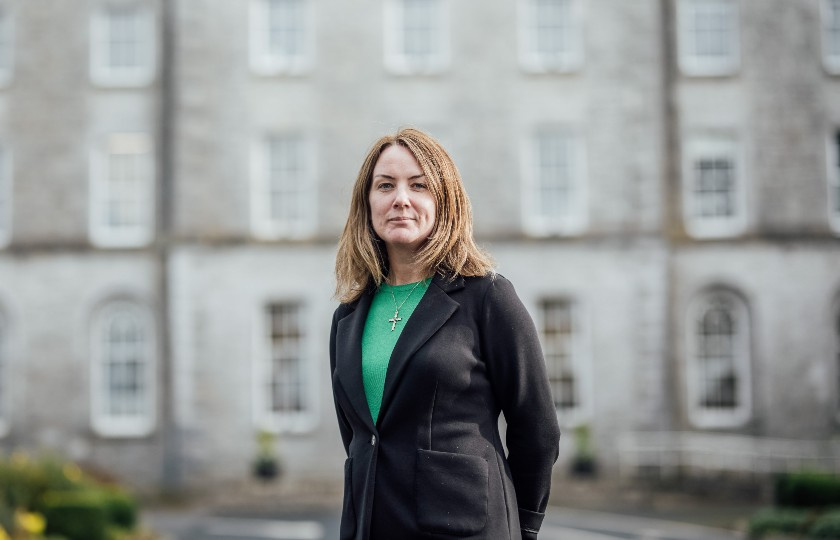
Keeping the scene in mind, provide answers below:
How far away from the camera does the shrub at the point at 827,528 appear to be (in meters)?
12.2

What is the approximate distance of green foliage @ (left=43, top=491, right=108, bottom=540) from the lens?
38.7 ft

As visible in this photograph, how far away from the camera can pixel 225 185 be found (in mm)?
22406

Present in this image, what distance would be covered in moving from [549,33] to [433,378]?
20820 mm

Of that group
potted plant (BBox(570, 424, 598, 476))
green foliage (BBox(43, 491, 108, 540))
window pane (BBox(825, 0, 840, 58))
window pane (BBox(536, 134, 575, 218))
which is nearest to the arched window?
green foliage (BBox(43, 491, 108, 540))

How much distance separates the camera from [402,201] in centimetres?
320

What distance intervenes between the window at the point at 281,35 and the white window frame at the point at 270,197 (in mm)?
1656

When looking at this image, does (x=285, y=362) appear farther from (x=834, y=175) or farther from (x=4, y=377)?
(x=834, y=175)

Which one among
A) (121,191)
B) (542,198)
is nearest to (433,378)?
(542,198)

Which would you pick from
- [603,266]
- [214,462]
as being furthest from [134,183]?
[603,266]

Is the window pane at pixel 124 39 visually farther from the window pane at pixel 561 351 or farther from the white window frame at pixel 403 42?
the window pane at pixel 561 351

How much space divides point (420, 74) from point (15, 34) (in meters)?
9.47

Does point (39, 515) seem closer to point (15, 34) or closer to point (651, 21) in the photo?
point (15, 34)

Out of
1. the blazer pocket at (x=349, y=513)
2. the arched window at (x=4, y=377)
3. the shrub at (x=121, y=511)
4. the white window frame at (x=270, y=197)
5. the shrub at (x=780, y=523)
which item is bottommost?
the shrub at (x=780, y=523)

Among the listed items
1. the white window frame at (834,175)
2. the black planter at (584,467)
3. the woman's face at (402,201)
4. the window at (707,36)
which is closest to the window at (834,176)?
the white window frame at (834,175)
